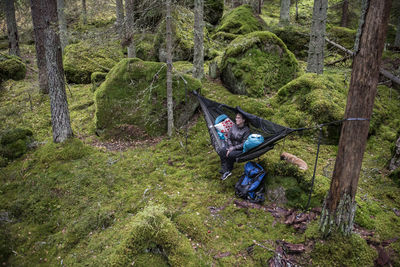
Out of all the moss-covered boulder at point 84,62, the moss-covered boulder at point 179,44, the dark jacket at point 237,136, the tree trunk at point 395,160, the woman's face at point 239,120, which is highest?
the moss-covered boulder at point 179,44

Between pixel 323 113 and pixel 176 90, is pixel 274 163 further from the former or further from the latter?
pixel 176 90

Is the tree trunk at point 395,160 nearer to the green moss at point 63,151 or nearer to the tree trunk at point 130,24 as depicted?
the tree trunk at point 130,24

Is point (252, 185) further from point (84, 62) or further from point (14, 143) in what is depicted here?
point (84, 62)

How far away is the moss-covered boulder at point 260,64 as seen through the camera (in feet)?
23.6

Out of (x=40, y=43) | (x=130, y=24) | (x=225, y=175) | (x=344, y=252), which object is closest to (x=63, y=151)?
(x=130, y=24)

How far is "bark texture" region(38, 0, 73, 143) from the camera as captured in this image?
485 centimetres

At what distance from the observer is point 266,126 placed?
163 inches

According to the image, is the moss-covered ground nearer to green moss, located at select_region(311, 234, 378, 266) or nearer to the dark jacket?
green moss, located at select_region(311, 234, 378, 266)

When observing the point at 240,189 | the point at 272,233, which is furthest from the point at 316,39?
the point at 272,233

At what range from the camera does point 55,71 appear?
5.09 meters

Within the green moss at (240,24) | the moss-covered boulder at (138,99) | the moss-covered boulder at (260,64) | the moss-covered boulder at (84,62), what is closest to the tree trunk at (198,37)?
the moss-covered boulder at (260,64)

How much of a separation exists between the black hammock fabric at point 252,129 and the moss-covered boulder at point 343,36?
7.86 meters

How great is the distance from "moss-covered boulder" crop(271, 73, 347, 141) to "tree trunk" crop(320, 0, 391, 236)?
289 cm

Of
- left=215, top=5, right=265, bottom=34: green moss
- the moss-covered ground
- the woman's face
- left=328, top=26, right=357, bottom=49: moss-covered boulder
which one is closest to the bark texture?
the moss-covered ground
